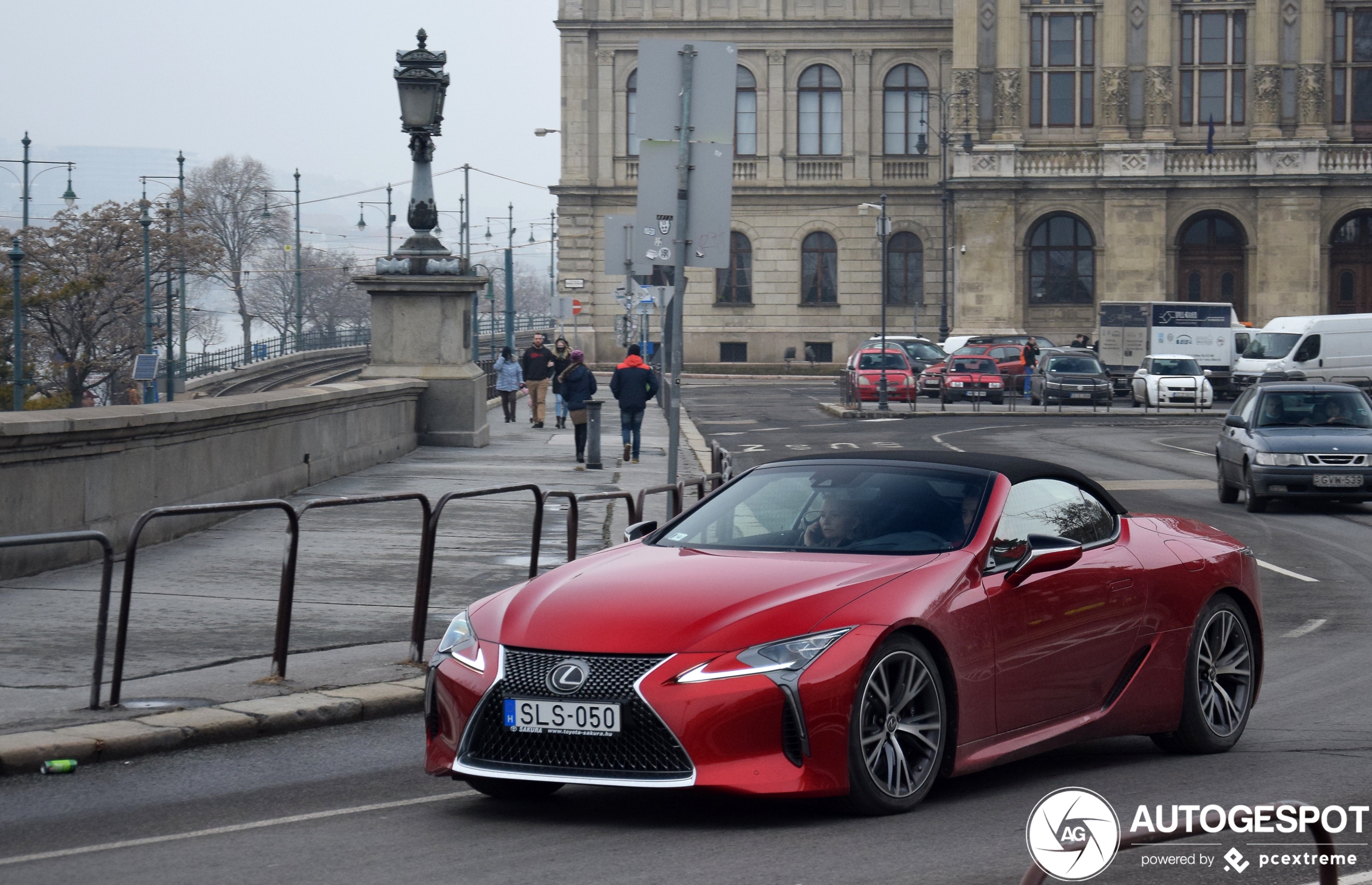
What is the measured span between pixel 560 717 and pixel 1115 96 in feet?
214

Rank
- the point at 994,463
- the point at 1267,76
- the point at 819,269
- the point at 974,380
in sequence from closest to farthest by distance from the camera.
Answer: the point at 994,463
the point at 974,380
the point at 1267,76
the point at 819,269

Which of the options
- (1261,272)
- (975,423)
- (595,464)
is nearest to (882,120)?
(1261,272)

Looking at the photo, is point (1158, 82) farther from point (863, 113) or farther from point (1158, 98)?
point (863, 113)

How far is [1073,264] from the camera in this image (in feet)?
221

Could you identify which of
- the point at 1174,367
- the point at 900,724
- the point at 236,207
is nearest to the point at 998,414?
the point at 1174,367

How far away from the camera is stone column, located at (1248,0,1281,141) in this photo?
219 feet

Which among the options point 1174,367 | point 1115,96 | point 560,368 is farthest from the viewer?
point 1115,96

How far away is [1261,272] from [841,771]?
6451 centimetres

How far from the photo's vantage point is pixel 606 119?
71062 millimetres

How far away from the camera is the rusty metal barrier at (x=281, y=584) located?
8.25m

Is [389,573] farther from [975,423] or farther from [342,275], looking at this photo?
[342,275]

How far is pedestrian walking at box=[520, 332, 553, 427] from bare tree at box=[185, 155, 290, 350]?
221ft

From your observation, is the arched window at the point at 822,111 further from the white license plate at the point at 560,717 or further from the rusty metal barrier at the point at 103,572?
the white license plate at the point at 560,717

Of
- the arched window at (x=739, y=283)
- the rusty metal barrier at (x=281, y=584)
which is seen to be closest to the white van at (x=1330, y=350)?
the arched window at (x=739, y=283)
